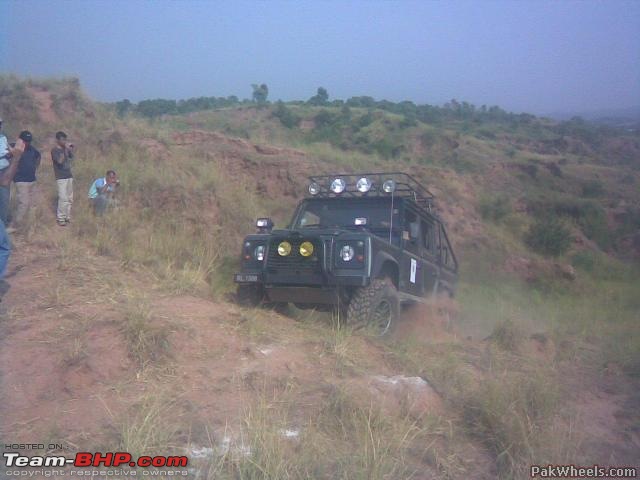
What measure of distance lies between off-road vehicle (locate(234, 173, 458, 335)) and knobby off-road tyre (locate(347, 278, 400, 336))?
0.04 ft

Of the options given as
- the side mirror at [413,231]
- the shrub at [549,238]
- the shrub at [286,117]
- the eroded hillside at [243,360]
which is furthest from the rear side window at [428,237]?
the shrub at [286,117]

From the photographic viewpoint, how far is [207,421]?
416 centimetres

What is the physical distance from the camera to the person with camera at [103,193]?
9805mm

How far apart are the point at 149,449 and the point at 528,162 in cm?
2359

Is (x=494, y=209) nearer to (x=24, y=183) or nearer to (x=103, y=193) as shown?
(x=103, y=193)

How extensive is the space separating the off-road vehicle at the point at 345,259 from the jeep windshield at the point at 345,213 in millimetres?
14

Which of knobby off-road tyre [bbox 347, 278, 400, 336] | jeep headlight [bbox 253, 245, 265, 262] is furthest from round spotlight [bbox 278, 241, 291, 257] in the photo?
knobby off-road tyre [bbox 347, 278, 400, 336]

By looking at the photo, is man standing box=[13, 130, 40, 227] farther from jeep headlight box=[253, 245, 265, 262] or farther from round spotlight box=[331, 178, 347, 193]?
round spotlight box=[331, 178, 347, 193]

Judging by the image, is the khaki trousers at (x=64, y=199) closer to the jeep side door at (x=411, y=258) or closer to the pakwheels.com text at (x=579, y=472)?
the jeep side door at (x=411, y=258)

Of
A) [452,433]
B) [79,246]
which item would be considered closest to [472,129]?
[79,246]

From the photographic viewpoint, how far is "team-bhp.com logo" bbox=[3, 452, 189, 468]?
11.7ft

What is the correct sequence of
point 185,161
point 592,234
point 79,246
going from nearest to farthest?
point 79,246 → point 185,161 → point 592,234

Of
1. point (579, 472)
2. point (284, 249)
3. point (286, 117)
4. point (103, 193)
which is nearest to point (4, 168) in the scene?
point (103, 193)

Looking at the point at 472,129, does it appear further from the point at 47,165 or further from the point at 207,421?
the point at 207,421
